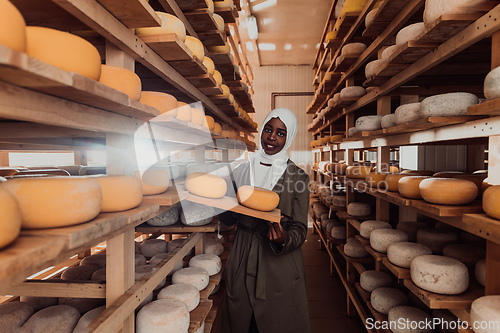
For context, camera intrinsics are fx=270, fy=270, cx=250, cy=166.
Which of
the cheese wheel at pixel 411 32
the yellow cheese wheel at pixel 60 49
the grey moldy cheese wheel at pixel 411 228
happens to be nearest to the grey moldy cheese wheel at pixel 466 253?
the grey moldy cheese wheel at pixel 411 228

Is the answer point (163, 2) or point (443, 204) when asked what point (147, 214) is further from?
point (163, 2)

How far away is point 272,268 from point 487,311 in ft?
3.23

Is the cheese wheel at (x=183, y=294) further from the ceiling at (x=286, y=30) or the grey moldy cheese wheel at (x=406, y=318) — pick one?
the ceiling at (x=286, y=30)

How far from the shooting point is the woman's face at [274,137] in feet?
5.98

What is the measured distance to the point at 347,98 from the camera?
113 inches

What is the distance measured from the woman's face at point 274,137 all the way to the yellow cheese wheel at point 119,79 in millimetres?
1054

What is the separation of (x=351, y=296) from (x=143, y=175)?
2.40 m

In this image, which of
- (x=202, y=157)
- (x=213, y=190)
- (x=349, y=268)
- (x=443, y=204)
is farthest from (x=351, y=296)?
(x=213, y=190)

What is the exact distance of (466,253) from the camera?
5.13ft

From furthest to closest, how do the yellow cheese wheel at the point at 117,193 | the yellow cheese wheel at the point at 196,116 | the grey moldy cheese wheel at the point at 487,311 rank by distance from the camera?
the yellow cheese wheel at the point at 196,116 → the grey moldy cheese wheel at the point at 487,311 → the yellow cheese wheel at the point at 117,193

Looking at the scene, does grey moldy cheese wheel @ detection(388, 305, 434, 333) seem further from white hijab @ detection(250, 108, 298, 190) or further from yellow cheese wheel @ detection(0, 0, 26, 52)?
yellow cheese wheel @ detection(0, 0, 26, 52)

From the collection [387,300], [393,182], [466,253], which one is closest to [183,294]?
[387,300]

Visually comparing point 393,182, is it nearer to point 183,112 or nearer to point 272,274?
point 272,274

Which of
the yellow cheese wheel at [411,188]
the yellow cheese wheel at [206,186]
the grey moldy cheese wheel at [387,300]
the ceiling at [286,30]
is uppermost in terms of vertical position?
the ceiling at [286,30]
